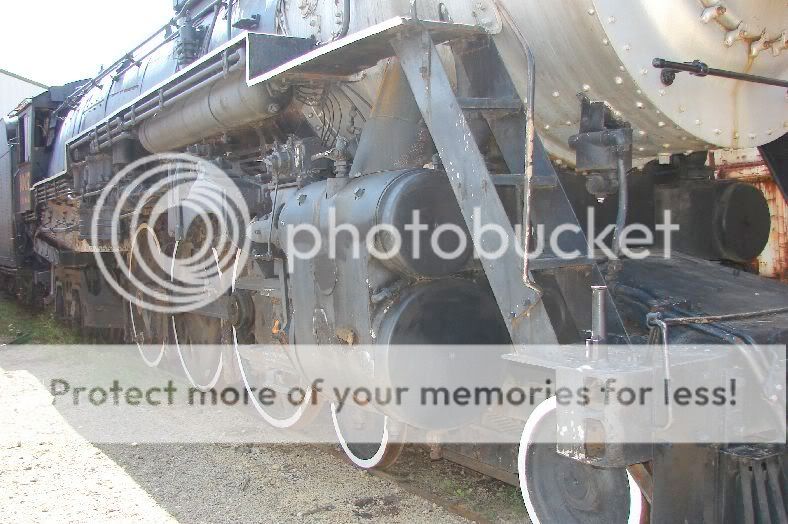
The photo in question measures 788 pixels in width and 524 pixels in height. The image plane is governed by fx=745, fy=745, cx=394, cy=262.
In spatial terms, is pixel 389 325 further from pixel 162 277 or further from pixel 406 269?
pixel 162 277

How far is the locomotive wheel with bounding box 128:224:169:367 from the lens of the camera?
6595 millimetres

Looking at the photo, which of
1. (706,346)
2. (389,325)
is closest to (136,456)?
(389,325)

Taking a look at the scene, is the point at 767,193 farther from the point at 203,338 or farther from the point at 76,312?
the point at 76,312

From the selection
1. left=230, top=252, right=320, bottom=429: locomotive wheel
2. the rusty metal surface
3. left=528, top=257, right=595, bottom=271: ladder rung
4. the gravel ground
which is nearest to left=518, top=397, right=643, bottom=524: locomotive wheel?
left=528, top=257, right=595, bottom=271: ladder rung

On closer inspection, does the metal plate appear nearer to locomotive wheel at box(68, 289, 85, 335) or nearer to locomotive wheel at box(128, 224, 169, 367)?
locomotive wheel at box(128, 224, 169, 367)

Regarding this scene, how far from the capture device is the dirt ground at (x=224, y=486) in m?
3.92

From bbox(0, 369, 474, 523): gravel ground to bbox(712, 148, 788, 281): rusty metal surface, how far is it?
3251mm

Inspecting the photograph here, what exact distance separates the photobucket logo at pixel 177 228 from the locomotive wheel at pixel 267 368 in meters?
0.21

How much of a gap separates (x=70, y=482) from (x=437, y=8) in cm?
348

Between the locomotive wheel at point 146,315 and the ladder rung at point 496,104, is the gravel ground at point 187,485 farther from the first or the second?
the ladder rung at point 496,104

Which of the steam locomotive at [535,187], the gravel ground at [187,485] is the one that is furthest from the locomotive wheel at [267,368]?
the gravel ground at [187,485]

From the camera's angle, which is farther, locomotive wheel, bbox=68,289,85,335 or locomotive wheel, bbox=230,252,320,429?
locomotive wheel, bbox=68,289,85,335

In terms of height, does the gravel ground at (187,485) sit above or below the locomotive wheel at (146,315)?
below

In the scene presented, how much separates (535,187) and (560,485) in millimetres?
1065
